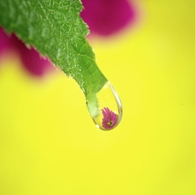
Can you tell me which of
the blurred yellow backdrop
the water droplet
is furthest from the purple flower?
the blurred yellow backdrop

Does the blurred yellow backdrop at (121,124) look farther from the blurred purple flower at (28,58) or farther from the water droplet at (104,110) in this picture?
the water droplet at (104,110)

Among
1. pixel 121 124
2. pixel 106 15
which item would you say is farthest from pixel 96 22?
pixel 121 124

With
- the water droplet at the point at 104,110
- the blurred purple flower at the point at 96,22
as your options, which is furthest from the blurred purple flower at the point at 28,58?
the water droplet at the point at 104,110

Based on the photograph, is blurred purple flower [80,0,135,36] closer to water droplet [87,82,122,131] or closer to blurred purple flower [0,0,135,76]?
blurred purple flower [0,0,135,76]

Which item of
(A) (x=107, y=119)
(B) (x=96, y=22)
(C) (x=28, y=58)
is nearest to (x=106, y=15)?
(B) (x=96, y=22)

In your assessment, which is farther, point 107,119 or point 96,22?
point 96,22

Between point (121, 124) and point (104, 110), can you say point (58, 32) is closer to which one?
point (104, 110)

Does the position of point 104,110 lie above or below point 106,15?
below
